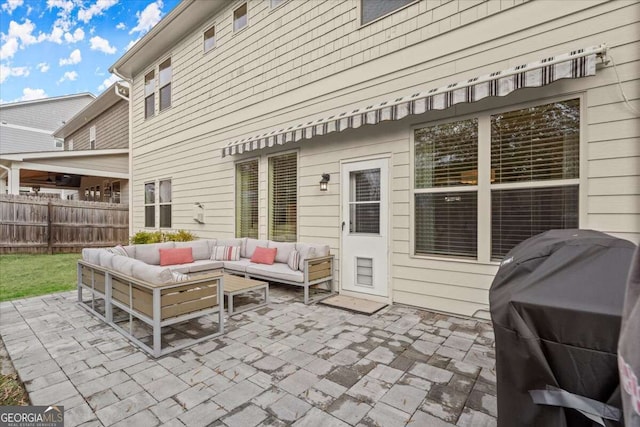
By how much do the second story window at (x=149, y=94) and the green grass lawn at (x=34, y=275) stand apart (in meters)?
5.05

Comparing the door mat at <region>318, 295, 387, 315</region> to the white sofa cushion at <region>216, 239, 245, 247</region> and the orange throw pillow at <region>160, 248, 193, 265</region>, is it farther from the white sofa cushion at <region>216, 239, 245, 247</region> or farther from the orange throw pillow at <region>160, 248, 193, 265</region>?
the orange throw pillow at <region>160, 248, 193, 265</region>

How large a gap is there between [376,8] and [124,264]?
5.23 meters

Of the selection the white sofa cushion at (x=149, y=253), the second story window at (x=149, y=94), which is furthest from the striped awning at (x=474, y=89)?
the second story window at (x=149, y=94)

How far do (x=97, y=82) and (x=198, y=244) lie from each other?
20.3 meters

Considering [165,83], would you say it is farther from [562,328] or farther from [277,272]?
[562,328]

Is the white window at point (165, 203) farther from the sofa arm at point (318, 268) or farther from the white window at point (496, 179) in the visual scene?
the white window at point (496, 179)

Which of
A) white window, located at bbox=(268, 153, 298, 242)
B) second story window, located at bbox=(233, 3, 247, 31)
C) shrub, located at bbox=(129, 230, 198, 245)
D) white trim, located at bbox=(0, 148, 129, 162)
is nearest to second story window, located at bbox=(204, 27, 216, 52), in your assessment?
second story window, located at bbox=(233, 3, 247, 31)

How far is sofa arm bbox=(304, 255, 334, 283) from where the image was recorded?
4902 mm

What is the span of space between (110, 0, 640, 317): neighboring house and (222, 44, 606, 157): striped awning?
2cm

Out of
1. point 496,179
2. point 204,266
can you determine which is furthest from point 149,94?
→ point 496,179

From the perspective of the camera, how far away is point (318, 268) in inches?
202

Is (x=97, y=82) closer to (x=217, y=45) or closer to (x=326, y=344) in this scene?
(x=217, y=45)

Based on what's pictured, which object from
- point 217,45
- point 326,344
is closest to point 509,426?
point 326,344

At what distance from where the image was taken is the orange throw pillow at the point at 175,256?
235 inches
